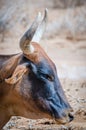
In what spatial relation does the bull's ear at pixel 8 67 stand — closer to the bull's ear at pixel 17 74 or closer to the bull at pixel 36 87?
the bull at pixel 36 87

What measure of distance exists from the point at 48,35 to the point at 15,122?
5306 millimetres

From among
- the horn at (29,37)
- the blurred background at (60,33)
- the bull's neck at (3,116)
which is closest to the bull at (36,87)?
the horn at (29,37)

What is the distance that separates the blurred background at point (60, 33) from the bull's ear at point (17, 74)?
132 inches

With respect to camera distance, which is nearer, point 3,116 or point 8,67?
point 8,67

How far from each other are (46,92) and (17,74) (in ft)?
1.42

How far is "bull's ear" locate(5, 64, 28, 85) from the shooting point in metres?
5.46

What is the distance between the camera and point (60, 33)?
12.5m

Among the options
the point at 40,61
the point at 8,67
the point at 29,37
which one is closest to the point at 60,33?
the point at 8,67

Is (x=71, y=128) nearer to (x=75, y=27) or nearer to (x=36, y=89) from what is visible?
(x=36, y=89)

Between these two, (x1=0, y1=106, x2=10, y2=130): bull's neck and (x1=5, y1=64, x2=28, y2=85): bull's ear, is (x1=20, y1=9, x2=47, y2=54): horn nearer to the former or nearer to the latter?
(x1=5, y1=64, x2=28, y2=85): bull's ear

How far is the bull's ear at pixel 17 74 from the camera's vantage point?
17.9 feet

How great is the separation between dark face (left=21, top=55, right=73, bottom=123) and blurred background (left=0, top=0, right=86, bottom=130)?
3.18m

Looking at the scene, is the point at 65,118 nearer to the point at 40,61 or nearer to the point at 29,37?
the point at 40,61

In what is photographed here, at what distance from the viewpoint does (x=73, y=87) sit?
938 cm
